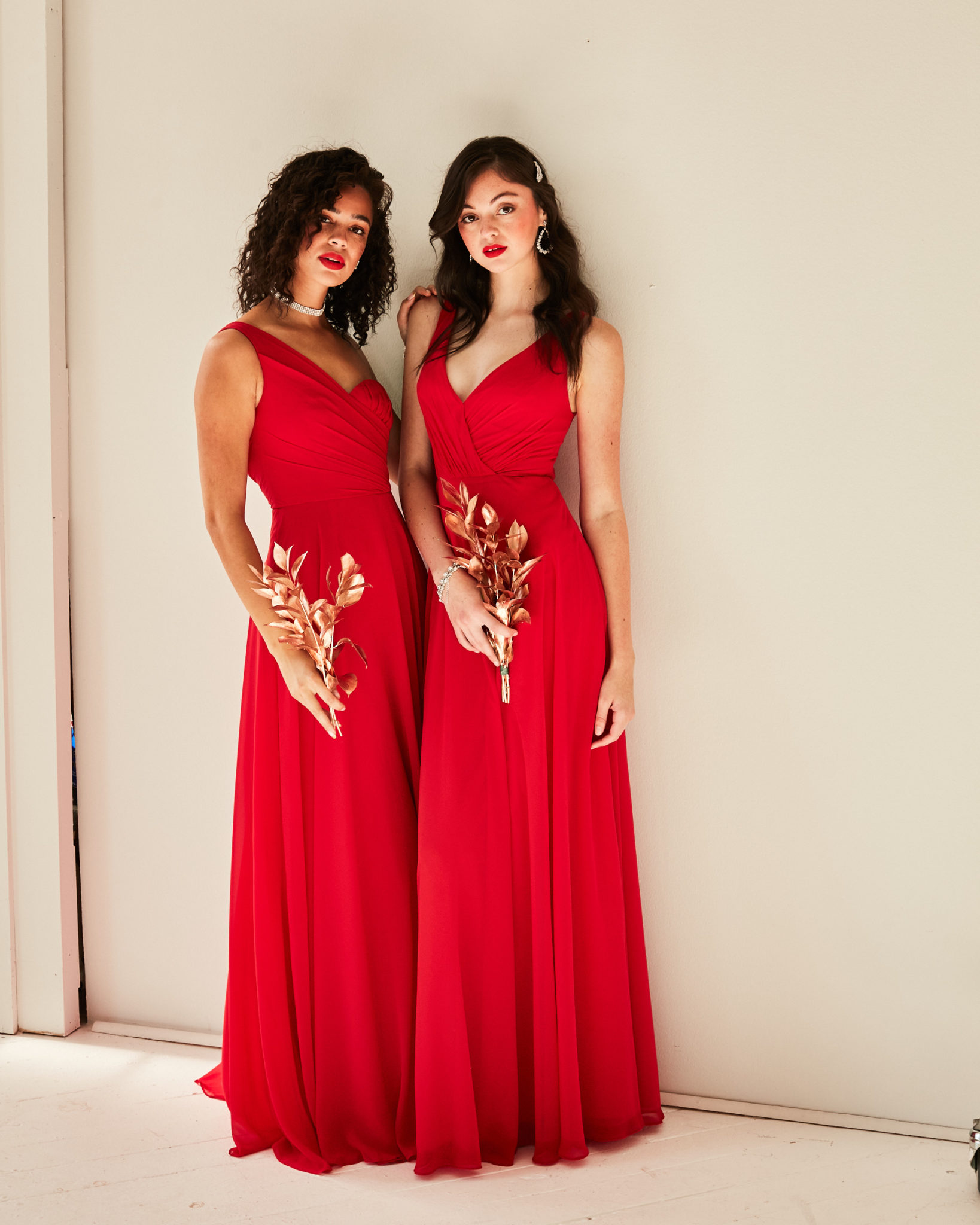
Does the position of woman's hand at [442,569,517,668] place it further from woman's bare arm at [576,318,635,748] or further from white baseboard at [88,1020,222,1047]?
white baseboard at [88,1020,222,1047]

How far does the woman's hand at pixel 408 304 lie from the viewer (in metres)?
2.37

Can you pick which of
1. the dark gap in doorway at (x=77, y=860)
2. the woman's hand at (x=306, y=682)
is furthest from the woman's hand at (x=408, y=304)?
the dark gap in doorway at (x=77, y=860)

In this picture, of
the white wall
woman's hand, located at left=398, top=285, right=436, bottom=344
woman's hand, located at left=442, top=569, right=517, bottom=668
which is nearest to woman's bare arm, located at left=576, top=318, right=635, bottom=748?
the white wall

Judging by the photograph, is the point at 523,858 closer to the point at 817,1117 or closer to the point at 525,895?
the point at 525,895

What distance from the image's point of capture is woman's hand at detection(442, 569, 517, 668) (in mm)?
1988

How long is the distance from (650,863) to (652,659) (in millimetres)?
530

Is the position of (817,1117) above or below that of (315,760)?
below

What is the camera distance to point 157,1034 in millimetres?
2762

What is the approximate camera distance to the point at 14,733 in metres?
2.77

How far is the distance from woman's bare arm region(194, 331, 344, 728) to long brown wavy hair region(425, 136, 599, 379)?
1.46 feet

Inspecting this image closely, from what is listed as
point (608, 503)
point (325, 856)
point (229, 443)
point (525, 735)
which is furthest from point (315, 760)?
point (608, 503)

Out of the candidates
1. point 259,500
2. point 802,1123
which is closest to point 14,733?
point 259,500

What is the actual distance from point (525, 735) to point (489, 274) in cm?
116

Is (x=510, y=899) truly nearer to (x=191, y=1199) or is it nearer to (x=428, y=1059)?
(x=428, y=1059)
